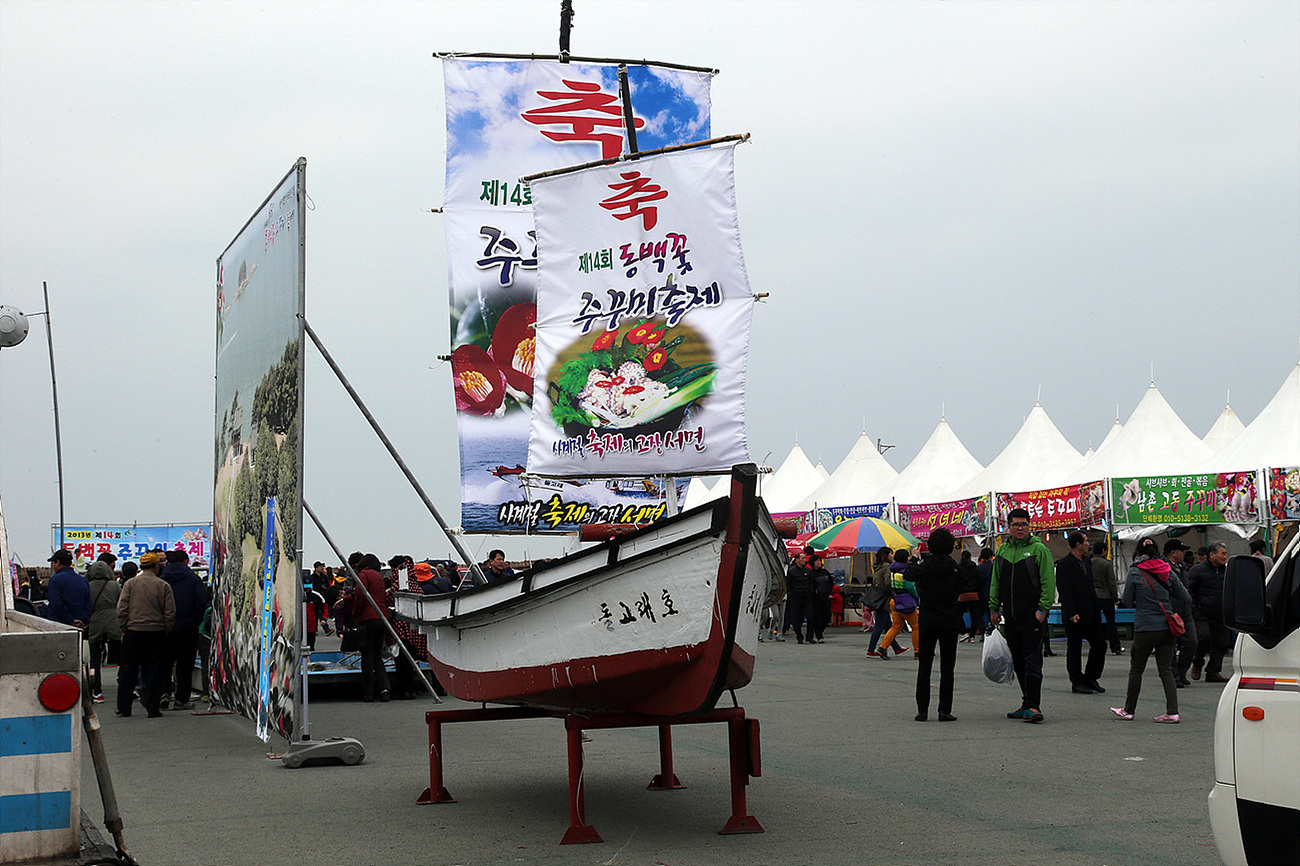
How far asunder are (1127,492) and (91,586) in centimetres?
2032

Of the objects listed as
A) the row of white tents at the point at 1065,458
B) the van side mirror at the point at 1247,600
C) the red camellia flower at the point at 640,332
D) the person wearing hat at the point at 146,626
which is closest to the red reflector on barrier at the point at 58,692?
the van side mirror at the point at 1247,600

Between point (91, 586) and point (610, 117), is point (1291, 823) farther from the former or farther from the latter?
point (91, 586)

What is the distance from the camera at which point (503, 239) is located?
15609 mm

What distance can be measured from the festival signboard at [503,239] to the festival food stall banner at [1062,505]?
15015 millimetres

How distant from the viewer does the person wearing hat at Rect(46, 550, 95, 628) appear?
15.3 metres

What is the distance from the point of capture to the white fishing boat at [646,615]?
21.7 ft

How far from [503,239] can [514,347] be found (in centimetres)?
137

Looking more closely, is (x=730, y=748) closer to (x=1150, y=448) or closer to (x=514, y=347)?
(x=514, y=347)

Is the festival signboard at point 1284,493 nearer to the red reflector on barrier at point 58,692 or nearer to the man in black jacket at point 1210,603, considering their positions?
the man in black jacket at point 1210,603

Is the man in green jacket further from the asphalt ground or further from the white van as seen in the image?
the white van

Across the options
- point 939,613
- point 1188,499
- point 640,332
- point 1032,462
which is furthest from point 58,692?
point 1032,462

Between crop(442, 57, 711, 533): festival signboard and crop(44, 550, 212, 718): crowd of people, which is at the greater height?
crop(442, 57, 711, 533): festival signboard

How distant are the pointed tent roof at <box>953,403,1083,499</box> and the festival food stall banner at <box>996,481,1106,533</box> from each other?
357cm

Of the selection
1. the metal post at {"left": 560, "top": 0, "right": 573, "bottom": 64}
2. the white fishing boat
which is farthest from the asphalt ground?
the metal post at {"left": 560, "top": 0, "right": 573, "bottom": 64}
